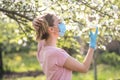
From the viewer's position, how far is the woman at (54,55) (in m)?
4.00

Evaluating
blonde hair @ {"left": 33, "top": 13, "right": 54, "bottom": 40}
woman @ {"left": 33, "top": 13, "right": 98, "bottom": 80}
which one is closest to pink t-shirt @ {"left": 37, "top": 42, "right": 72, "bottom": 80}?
woman @ {"left": 33, "top": 13, "right": 98, "bottom": 80}

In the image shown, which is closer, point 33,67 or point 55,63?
point 55,63

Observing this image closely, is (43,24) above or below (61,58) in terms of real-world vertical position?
above

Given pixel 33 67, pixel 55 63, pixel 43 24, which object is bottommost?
pixel 33 67

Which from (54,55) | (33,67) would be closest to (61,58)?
(54,55)

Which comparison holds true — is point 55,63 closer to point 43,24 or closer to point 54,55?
point 54,55

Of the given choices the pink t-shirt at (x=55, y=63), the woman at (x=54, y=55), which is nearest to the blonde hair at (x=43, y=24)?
the woman at (x=54, y=55)

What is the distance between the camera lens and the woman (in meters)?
4.00

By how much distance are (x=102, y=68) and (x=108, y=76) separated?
63.3 inches

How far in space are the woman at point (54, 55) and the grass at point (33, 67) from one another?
758cm

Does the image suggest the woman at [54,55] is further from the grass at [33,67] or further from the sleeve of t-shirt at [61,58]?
the grass at [33,67]

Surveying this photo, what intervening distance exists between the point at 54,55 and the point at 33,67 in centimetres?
1289

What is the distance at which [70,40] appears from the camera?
24.9 feet

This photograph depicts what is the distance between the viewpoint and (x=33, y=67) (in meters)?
16.8
